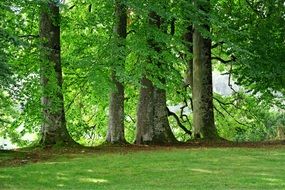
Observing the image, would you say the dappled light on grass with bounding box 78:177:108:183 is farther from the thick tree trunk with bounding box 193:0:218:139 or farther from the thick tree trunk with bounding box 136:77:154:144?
the thick tree trunk with bounding box 193:0:218:139

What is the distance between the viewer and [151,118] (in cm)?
2238

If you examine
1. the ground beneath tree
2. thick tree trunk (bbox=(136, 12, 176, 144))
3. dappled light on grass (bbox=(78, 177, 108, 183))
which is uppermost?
thick tree trunk (bbox=(136, 12, 176, 144))

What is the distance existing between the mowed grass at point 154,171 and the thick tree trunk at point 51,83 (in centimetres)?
211

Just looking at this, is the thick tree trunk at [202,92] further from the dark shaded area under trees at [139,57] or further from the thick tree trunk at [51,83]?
the thick tree trunk at [51,83]

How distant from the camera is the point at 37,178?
491 inches

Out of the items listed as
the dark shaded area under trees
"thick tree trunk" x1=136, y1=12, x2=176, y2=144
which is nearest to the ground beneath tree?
the dark shaded area under trees

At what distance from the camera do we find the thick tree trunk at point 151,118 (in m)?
22.4

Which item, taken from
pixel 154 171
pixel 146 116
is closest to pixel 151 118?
pixel 146 116

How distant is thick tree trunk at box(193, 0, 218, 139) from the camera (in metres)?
23.7

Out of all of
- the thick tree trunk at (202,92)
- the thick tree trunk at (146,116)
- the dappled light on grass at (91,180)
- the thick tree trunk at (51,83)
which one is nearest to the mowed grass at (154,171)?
the dappled light on grass at (91,180)

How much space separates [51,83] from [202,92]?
8.31 m

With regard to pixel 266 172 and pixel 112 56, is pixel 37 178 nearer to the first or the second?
pixel 266 172

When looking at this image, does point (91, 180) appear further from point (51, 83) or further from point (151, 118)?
point (151, 118)

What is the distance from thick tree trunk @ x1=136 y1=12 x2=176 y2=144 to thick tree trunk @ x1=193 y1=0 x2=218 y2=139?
1.74 m
